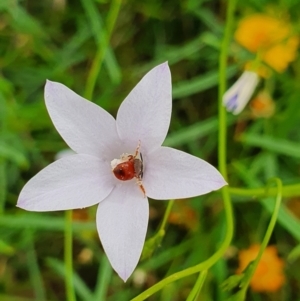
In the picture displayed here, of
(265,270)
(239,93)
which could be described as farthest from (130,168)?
(265,270)

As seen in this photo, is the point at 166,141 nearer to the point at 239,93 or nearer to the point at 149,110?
the point at 239,93

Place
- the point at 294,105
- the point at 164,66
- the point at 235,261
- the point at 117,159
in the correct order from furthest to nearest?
the point at 235,261
the point at 294,105
the point at 117,159
the point at 164,66

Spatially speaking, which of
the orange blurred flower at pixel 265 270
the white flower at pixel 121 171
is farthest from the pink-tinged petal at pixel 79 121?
the orange blurred flower at pixel 265 270

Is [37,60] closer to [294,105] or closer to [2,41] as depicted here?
[2,41]

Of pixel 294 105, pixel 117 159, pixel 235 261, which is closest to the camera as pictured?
pixel 117 159

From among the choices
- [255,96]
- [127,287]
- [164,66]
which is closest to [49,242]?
[127,287]
